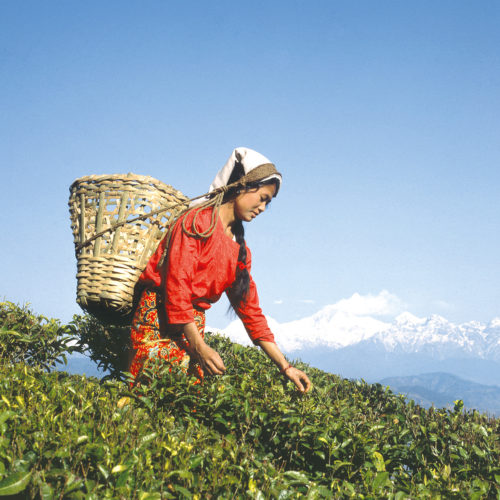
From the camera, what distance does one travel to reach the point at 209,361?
10.6 feet

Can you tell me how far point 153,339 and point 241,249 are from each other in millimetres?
1162

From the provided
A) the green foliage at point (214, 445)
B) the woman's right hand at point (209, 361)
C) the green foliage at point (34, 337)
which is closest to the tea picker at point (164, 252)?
the woman's right hand at point (209, 361)

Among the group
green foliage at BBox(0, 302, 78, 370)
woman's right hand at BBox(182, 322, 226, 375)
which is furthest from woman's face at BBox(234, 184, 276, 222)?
green foliage at BBox(0, 302, 78, 370)

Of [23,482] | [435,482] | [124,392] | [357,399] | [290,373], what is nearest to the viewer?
[23,482]

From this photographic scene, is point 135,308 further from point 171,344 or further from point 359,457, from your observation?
point 359,457

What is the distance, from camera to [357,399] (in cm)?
498

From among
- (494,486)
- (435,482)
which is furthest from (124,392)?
(494,486)

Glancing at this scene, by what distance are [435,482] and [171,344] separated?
213 centimetres

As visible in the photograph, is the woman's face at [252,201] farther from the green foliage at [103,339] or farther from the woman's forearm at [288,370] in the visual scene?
the green foliage at [103,339]

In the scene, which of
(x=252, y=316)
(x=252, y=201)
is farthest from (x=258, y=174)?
(x=252, y=316)

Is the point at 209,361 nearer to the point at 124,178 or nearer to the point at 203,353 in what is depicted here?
the point at 203,353

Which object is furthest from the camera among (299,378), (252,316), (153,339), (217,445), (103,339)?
(103,339)

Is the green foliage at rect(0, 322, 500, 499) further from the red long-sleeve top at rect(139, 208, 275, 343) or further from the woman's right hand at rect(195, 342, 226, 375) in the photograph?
the red long-sleeve top at rect(139, 208, 275, 343)

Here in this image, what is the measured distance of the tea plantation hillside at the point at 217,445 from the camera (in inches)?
72.5
